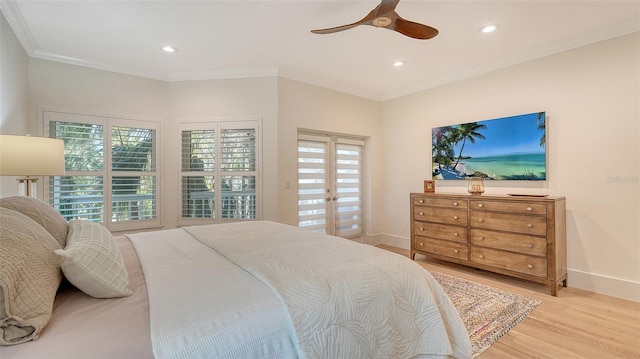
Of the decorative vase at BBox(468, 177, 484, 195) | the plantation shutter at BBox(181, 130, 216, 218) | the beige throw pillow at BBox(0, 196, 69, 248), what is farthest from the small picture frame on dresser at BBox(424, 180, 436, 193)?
the beige throw pillow at BBox(0, 196, 69, 248)

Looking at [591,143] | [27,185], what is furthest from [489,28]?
[27,185]

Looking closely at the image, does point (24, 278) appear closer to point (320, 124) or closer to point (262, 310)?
point (262, 310)

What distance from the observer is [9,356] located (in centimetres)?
75

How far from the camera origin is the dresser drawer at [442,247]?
344 centimetres

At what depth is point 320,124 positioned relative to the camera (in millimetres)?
4234

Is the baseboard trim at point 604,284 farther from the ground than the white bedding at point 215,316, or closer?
closer

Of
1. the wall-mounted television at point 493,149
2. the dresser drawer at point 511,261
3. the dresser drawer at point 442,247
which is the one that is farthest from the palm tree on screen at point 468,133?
the dresser drawer at point 511,261

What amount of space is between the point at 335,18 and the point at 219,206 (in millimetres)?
2693

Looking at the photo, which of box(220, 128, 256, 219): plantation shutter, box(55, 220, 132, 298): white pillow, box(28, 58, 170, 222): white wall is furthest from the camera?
box(220, 128, 256, 219): plantation shutter

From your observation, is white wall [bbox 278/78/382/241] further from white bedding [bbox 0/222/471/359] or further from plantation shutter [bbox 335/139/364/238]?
white bedding [bbox 0/222/471/359]

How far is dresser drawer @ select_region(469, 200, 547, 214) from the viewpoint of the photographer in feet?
9.38

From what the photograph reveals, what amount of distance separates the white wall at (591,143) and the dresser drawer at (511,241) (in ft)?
1.82

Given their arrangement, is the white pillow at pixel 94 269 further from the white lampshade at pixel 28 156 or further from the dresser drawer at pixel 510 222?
the dresser drawer at pixel 510 222

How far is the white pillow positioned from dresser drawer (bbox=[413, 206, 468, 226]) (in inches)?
132
